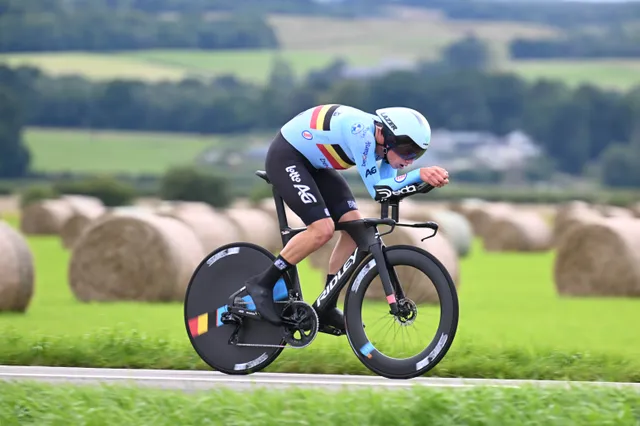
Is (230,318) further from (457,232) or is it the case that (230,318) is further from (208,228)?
(457,232)

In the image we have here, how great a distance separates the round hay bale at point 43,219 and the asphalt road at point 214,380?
4391 centimetres

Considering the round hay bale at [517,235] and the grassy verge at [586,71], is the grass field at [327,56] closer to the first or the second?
the grassy verge at [586,71]

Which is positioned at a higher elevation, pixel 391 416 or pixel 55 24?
pixel 55 24

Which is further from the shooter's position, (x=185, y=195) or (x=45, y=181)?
(x=45, y=181)

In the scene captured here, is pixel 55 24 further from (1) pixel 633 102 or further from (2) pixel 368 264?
(2) pixel 368 264

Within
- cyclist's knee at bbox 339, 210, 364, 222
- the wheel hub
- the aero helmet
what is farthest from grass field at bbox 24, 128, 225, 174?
the wheel hub

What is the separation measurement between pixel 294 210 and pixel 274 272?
502 mm

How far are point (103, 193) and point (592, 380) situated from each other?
61.3 metres

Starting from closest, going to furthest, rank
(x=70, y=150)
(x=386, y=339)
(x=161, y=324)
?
(x=386, y=339) → (x=161, y=324) → (x=70, y=150)

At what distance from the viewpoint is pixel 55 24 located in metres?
139

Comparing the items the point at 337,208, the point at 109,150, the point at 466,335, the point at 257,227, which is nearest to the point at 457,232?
the point at 257,227

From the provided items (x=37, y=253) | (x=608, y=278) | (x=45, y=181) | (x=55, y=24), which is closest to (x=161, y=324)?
(x=608, y=278)

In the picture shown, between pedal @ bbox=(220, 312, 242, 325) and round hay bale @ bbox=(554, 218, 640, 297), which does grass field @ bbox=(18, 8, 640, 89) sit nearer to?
round hay bale @ bbox=(554, 218, 640, 297)

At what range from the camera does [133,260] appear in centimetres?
2225
